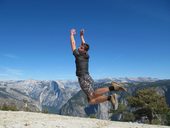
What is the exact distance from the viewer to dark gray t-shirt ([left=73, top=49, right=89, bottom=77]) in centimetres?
1467

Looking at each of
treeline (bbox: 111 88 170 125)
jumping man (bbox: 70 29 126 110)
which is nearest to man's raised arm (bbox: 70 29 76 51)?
jumping man (bbox: 70 29 126 110)

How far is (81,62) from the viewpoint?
14727 mm

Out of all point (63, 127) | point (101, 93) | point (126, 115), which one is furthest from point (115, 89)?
point (126, 115)

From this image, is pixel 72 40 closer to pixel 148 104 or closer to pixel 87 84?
pixel 87 84

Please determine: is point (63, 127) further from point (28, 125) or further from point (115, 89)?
point (115, 89)

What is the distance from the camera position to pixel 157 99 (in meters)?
92.4

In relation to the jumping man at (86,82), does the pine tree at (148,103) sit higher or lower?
higher

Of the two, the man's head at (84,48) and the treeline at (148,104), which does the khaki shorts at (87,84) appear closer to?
the man's head at (84,48)

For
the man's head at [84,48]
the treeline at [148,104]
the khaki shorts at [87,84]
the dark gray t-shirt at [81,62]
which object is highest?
the treeline at [148,104]

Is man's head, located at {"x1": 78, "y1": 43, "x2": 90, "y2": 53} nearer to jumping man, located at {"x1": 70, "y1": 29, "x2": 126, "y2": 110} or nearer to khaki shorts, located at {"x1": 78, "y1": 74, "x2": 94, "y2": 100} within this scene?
jumping man, located at {"x1": 70, "y1": 29, "x2": 126, "y2": 110}

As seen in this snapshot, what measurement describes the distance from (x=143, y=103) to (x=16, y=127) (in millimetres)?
76389

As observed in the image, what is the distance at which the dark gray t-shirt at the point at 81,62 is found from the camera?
48.1 feet

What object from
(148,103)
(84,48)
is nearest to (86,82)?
(84,48)

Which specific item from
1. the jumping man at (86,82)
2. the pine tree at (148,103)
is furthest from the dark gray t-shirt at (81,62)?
the pine tree at (148,103)
